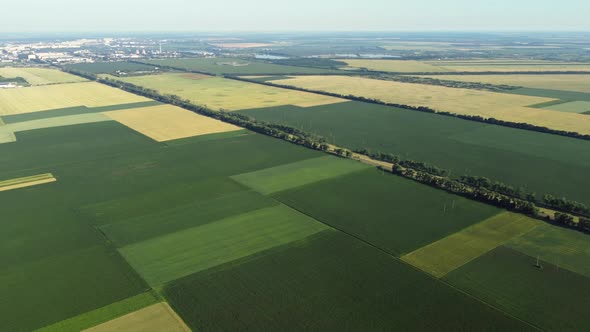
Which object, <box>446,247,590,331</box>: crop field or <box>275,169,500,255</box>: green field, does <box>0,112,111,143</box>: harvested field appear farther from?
<box>446,247,590,331</box>: crop field

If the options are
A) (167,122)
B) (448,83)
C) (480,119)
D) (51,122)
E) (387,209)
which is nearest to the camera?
(387,209)

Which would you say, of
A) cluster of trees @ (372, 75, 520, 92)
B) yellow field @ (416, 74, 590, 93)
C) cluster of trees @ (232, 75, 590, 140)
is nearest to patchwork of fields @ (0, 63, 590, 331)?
cluster of trees @ (232, 75, 590, 140)

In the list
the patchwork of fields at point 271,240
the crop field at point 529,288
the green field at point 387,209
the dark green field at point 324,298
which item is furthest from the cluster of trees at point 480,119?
the dark green field at point 324,298

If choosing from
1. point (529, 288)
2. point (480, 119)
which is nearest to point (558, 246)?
point (529, 288)

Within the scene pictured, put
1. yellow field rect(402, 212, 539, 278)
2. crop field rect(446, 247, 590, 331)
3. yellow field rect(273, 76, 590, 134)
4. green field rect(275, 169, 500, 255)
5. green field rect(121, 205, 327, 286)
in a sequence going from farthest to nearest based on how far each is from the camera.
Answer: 1. yellow field rect(273, 76, 590, 134)
2. green field rect(275, 169, 500, 255)
3. yellow field rect(402, 212, 539, 278)
4. green field rect(121, 205, 327, 286)
5. crop field rect(446, 247, 590, 331)

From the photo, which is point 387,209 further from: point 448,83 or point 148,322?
point 448,83

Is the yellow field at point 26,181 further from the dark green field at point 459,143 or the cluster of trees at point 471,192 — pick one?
the cluster of trees at point 471,192
